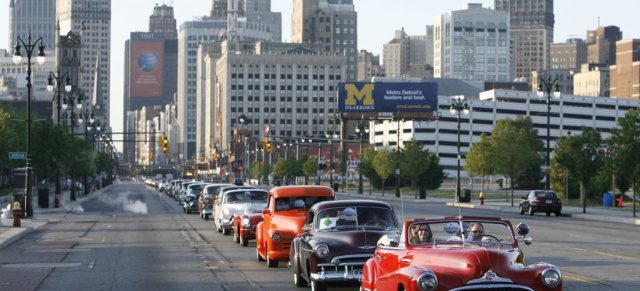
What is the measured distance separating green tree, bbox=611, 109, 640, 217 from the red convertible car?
35.5m

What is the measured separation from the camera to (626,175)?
157 feet

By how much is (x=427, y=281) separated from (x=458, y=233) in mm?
1611

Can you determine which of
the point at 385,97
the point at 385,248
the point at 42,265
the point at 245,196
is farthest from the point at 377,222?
the point at 385,97

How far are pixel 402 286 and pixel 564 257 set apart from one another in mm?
12499

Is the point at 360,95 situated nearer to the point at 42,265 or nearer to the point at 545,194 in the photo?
the point at 545,194

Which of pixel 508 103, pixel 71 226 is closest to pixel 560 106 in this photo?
pixel 508 103

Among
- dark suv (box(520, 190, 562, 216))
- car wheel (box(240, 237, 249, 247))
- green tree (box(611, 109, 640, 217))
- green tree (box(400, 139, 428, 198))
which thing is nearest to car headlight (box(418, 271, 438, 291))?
car wheel (box(240, 237, 249, 247))

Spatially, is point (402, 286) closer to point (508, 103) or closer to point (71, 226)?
point (71, 226)

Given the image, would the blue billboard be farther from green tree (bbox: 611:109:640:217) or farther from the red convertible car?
the red convertible car

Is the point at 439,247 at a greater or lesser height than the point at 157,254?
greater

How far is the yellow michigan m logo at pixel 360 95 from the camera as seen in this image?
472 feet

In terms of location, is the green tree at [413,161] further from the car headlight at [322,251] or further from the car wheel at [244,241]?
the car headlight at [322,251]

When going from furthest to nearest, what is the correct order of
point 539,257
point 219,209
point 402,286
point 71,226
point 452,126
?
1. point 452,126
2. point 71,226
3. point 219,209
4. point 539,257
5. point 402,286

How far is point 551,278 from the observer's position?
11539 millimetres
